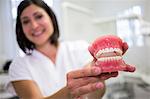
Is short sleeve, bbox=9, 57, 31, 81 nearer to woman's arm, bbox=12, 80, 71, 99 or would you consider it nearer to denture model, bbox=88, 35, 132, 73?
woman's arm, bbox=12, 80, 71, 99

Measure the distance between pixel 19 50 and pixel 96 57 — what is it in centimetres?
15

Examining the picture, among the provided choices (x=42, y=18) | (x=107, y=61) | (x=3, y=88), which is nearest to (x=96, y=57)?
(x=107, y=61)

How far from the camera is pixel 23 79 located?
15.5 inches

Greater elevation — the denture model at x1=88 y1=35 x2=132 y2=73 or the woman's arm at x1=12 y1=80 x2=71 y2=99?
the denture model at x1=88 y1=35 x2=132 y2=73

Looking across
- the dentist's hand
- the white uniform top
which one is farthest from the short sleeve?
the dentist's hand

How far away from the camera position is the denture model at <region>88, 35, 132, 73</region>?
28 cm

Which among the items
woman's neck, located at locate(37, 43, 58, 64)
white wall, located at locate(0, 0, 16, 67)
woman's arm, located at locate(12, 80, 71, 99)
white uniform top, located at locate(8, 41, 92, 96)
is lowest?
woman's arm, located at locate(12, 80, 71, 99)

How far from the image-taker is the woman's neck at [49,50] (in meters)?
0.39

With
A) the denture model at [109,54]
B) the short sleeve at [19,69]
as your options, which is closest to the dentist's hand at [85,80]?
the denture model at [109,54]

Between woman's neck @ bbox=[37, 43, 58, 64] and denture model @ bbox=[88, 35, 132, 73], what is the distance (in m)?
0.12

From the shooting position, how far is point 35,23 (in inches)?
13.9

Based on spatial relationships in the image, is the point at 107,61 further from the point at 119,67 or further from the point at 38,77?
the point at 38,77

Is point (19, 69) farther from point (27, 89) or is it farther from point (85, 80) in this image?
point (85, 80)

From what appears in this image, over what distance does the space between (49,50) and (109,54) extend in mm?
154
